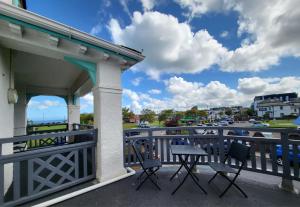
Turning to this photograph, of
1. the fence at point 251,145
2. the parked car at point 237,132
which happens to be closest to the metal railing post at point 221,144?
the fence at point 251,145

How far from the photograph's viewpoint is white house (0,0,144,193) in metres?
2.19

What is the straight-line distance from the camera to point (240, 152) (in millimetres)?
2531

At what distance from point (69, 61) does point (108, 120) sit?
4.83 ft

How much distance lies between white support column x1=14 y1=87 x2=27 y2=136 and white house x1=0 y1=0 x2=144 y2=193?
2432mm

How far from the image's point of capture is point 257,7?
4020 mm

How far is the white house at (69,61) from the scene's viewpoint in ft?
7.18

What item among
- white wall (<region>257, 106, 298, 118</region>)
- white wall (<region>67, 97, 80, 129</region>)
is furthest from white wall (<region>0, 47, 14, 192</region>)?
white wall (<region>257, 106, 298, 118</region>)

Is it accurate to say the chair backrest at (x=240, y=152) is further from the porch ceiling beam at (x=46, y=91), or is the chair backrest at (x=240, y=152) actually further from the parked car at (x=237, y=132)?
the porch ceiling beam at (x=46, y=91)

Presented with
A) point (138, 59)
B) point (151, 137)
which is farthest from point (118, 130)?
point (138, 59)

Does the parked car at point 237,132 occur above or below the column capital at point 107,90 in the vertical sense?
below

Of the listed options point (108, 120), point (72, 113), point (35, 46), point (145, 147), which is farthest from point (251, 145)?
point (72, 113)

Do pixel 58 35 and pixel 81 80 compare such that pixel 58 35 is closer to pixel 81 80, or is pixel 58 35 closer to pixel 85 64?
pixel 85 64

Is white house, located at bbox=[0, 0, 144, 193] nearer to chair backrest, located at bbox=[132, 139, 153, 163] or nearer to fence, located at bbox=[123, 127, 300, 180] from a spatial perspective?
chair backrest, located at bbox=[132, 139, 153, 163]

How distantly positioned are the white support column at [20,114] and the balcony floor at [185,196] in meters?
5.49
